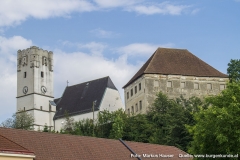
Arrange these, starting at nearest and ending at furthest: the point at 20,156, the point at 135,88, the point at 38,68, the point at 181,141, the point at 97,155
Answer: the point at 20,156 → the point at 97,155 → the point at 181,141 → the point at 135,88 → the point at 38,68

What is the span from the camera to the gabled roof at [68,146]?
31031 mm

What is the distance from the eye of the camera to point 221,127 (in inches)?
1222

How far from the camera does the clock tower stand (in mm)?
105625

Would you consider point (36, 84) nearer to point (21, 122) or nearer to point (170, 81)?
point (21, 122)

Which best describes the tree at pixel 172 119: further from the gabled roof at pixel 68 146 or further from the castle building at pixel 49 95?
the gabled roof at pixel 68 146

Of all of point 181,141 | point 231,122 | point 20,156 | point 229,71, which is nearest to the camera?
point 20,156

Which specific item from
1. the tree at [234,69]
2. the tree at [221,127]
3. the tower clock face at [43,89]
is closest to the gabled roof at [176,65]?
the tree at [234,69]

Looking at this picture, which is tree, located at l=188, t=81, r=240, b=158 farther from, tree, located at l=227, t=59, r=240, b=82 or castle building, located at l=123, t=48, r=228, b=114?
castle building, located at l=123, t=48, r=228, b=114

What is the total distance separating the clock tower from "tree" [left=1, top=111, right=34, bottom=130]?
4886mm

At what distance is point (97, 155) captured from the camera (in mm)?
33188

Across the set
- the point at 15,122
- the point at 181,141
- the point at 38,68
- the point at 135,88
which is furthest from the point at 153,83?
the point at 38,68

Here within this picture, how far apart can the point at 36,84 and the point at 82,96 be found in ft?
35.5

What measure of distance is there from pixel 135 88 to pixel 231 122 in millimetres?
55942

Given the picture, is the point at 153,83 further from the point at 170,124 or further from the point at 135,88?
the point at 170,124
